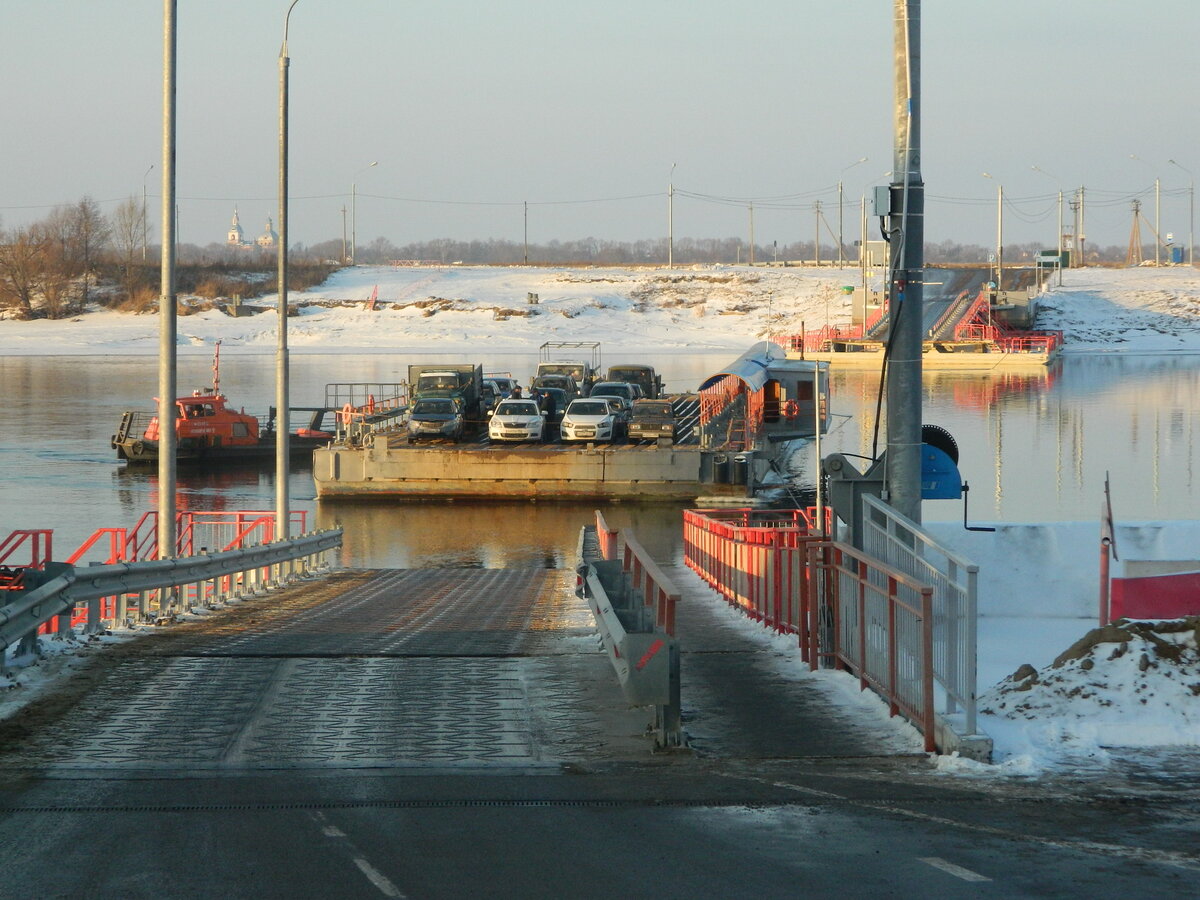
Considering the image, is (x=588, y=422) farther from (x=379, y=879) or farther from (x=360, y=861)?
(x=379, y=879)

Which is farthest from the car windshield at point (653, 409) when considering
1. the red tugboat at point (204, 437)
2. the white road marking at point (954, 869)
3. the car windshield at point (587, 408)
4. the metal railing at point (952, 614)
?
the white road marking at point (954, 869)

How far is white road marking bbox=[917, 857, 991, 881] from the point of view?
6.67 meters

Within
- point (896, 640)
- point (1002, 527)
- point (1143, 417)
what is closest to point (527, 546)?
point (1002, 527)

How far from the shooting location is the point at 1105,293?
127 meters

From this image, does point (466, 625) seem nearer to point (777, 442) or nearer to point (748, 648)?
point (748, 648)

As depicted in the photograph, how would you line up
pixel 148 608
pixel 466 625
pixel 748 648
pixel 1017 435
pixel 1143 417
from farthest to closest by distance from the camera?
pixel 1143 417, pixel 1017 435, pixel 148 608, pixel 466 625, pixel 748 648

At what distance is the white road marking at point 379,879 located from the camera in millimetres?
6422

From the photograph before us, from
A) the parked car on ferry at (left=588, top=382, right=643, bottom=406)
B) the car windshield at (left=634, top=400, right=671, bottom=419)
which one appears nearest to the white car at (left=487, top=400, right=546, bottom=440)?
the car windshield at (left=634, top=400, right=671, bottom=419)

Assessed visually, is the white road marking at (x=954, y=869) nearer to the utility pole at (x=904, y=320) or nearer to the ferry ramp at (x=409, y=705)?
the ferry ramp at (x=409, y=705)

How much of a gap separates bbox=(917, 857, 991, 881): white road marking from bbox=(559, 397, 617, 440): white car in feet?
128

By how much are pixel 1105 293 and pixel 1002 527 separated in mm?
112463

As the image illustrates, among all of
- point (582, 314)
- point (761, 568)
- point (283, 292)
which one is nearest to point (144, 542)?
point (283, 292)

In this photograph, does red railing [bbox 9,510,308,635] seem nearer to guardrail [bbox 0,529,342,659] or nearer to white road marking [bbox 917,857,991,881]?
guardrail [bbox 0,529,342,659]

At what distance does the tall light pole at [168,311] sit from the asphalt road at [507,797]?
5268 millimetres
